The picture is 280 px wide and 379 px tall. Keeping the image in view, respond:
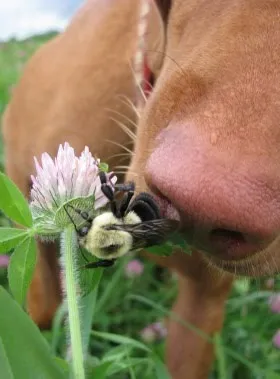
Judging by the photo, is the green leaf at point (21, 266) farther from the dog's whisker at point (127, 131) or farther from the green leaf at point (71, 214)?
the dog's whisker at point (127, 131)

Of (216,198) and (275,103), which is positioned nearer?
(216,198)

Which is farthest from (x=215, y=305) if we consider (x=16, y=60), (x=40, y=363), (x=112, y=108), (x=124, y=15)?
(x=16, y=60)

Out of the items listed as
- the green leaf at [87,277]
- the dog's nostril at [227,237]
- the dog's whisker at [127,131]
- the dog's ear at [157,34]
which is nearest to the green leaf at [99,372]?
the green leaf at [87,277]

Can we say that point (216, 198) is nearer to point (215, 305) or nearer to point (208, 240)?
point (208, 240)

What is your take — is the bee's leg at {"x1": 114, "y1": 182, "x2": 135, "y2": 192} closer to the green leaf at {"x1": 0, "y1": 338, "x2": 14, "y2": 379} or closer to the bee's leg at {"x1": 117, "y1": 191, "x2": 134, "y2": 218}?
the bee's leg at {"x1": 117, "y1": 191, "x2": 134, "y2": 218}

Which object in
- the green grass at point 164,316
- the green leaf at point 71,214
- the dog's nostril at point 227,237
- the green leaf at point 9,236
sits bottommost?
the green grass at point 164,316
